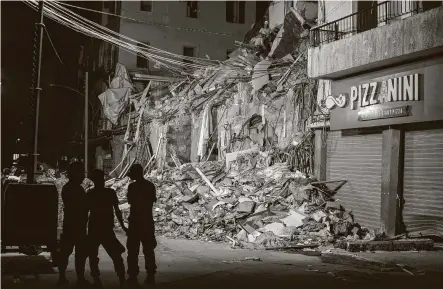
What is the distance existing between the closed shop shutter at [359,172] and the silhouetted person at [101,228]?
9153 mm

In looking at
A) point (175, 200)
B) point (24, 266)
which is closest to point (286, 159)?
point (175, 200)

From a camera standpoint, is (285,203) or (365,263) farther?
(285,203)

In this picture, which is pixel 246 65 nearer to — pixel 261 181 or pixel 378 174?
pixel 261 181

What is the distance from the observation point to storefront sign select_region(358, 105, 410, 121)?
43.0 feet

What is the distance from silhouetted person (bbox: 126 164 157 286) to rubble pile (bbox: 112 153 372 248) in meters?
5.32

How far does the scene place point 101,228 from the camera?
24.5 feet

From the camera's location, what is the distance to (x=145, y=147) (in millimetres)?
28953

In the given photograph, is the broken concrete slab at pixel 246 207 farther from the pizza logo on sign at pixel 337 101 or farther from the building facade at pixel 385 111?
the pizza logo on sign at pixel 337 101

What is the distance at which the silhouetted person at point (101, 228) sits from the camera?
7.43m

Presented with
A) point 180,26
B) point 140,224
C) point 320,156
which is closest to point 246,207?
point 320,156

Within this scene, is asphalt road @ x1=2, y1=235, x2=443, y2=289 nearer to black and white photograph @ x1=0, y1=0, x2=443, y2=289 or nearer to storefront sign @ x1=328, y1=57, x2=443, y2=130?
black and white photograph @ x1=0, y1=0, x2=443, y2=289

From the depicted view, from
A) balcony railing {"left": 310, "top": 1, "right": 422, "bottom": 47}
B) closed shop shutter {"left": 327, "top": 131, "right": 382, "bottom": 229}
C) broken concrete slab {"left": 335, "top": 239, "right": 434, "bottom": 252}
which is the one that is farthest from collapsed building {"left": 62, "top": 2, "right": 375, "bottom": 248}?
balcony railing {"left": 310, "top": 1, "right": 422, "bottom": 47}

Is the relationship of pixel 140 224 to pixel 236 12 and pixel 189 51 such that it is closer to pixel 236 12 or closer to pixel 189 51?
pixel 189 51

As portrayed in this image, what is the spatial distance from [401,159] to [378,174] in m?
0.98
